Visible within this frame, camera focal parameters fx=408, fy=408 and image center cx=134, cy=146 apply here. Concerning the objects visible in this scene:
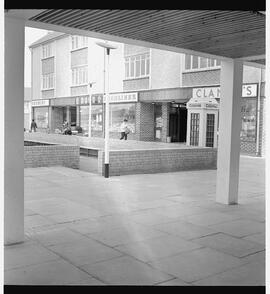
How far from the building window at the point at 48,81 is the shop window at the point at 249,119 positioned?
2364cm

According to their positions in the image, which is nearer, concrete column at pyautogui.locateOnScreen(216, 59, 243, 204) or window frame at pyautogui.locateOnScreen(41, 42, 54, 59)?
concrete column at pyautogui.locateOnScreen(216, 59, 243, 204)

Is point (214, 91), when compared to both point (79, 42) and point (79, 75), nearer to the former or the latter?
point (79, 75)

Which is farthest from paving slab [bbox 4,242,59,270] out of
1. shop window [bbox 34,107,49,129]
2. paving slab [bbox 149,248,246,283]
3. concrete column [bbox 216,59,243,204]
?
shop window [bbox 34,107,49,129]

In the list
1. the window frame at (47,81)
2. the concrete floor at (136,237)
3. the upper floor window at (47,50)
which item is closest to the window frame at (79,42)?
the window frame at (47,81)

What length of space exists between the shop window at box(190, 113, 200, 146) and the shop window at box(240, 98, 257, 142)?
3883 mm

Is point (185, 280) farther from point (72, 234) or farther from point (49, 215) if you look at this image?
point (49, 215)

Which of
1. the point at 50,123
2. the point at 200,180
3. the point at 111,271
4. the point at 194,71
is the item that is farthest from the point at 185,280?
the point at 50,123

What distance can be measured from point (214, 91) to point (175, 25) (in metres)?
16.9

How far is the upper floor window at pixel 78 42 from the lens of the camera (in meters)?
34.8

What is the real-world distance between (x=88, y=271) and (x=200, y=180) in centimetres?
810

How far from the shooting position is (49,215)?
7.28 metres

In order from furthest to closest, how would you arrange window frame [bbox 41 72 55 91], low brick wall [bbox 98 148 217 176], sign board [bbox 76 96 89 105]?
window frame [bbox 41 72 55 91], sign board [bbox 76 96 89 105], low brick wall [bbox 98 148 217 176]

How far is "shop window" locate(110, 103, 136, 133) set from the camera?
2938cm

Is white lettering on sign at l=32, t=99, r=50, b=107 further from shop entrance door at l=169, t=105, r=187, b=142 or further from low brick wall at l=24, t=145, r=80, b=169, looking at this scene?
low brick wall at l=24, t=145, r=80, b=169
